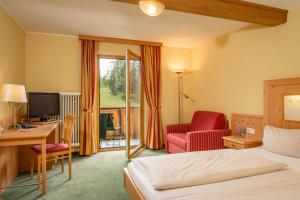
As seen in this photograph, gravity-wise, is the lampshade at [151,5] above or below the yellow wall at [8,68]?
above

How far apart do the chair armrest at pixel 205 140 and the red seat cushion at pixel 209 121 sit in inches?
6.7

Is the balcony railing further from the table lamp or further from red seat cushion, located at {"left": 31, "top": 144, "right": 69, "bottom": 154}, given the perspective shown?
the table lamp

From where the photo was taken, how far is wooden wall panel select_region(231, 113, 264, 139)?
3.21 meters

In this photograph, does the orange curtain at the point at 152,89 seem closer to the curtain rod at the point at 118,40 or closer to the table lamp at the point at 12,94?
the curtain rod at the point at 118,40

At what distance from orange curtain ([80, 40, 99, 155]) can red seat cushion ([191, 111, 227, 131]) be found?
2162mm

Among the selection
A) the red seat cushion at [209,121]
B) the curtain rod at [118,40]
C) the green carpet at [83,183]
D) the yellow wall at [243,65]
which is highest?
the curtain rod at [118,40]

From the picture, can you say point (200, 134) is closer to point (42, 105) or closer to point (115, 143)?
point (115, 143)

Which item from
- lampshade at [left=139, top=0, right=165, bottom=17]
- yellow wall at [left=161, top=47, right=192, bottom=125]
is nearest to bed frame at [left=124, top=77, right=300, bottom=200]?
lampshade at [left=139, top=0, right=165, bottom=17]

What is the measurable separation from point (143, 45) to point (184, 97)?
65.0 inches

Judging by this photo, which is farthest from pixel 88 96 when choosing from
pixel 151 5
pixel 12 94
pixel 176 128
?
pixel 151 5

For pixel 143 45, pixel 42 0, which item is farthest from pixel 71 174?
pixel 143 45

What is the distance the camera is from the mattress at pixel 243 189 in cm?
139

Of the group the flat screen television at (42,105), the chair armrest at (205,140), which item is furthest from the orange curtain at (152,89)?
the flat screen television at (42,105)

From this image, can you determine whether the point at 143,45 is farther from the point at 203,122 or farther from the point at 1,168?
the point at 1,168
